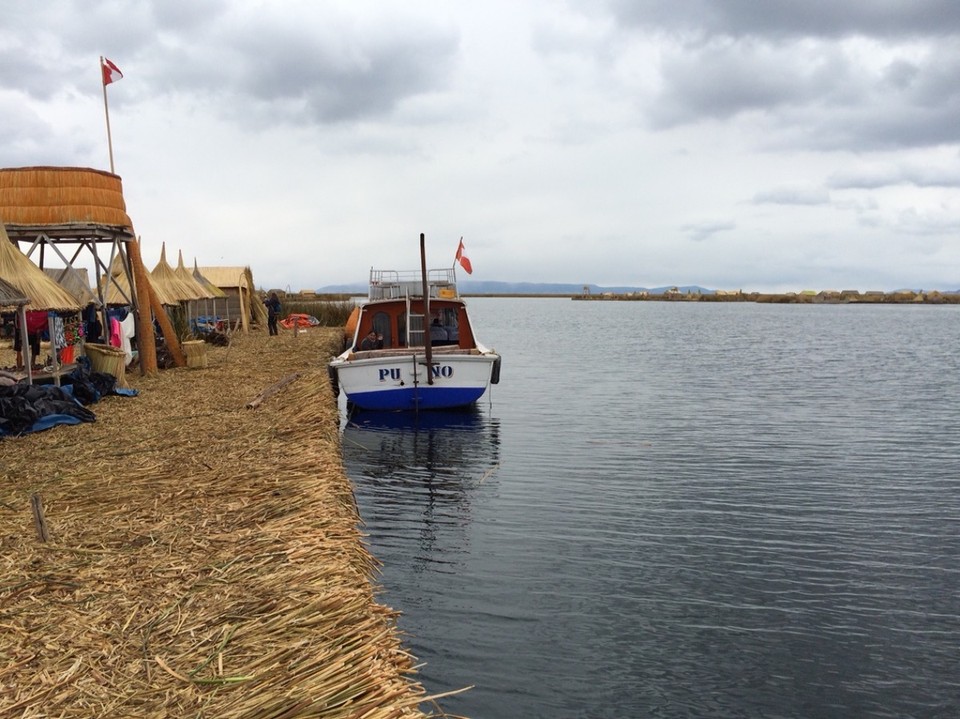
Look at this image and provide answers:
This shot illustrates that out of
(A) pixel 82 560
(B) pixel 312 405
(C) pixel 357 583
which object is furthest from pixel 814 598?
(B) pixel 312 405

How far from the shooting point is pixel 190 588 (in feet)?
20.5

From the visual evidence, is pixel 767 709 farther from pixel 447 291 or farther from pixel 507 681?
pixel 447 291

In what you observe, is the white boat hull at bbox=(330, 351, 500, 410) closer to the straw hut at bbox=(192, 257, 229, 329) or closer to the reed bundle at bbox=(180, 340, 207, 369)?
the reed bundle at bbox=(180, 340, 207, 369)

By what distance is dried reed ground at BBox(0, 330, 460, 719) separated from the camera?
472 centimetres

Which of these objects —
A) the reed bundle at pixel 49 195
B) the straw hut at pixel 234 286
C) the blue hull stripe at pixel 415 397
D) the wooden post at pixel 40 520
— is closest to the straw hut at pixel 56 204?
the reed bundle at pixel 49 195

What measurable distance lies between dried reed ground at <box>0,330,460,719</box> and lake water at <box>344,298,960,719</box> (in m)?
1.45

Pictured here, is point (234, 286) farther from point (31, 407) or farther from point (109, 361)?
point (31, 407)

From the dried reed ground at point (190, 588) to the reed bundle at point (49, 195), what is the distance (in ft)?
28.2

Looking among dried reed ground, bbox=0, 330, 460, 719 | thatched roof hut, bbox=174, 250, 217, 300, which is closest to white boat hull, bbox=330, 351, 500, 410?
dried reed ground, bbox=0, 330, 460, 719

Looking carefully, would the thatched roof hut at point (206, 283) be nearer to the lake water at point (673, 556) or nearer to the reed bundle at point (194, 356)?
the reed bundle at point (194, 356)

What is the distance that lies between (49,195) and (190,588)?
613 inches

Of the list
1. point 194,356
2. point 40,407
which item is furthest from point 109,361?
point 194,356

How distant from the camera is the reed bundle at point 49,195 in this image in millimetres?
18453

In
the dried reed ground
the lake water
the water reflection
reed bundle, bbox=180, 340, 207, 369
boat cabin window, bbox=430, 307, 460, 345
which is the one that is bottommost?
the lake water
